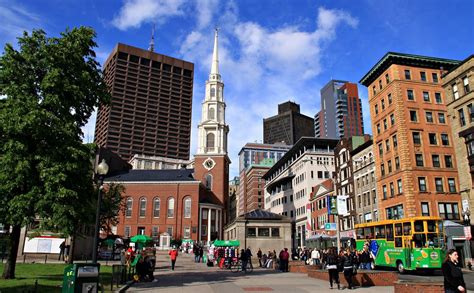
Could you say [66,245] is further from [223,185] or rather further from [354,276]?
[223,185]

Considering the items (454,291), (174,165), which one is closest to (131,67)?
(174,165)

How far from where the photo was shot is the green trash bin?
12.2 meters

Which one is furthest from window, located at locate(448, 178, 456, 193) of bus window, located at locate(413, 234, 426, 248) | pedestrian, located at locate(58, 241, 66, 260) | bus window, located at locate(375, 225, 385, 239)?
pedestrian, located at locate(58, 241, 66, 260)

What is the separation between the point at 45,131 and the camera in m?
18.0

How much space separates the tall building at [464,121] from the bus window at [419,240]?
1612 centimetres

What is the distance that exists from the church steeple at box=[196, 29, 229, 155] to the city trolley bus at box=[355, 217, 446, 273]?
6467 cm

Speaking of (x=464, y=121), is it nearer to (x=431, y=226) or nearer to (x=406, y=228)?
(x=431, y=226)

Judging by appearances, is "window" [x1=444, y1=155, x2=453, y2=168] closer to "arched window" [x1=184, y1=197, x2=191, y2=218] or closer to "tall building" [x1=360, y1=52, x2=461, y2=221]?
"tall building" [x1=360, y1=52, x2=461, y2=221]

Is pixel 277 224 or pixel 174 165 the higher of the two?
pixel 174 165

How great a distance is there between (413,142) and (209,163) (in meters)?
53.2

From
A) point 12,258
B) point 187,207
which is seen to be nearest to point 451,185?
point 12,258

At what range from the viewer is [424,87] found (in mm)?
51906

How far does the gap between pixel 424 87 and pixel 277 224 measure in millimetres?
29664

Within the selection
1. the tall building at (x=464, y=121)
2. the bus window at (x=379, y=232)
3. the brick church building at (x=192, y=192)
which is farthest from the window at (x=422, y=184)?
the brick church building at (x=192, y=192)
